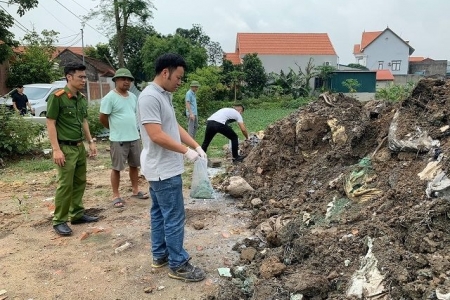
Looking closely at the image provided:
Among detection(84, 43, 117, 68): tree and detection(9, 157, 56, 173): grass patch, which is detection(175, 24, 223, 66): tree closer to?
detection(84, 43, 117, 68): tree

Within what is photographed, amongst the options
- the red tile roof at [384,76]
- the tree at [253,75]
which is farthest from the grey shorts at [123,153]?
the red tile roof at [384,76]

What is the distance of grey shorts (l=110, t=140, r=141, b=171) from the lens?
5.06 metres

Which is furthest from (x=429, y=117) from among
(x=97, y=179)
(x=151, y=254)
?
(x=97, y=179)

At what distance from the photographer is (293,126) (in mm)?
6207

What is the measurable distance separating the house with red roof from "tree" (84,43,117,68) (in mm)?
11430

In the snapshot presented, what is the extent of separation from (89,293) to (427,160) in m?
3.21

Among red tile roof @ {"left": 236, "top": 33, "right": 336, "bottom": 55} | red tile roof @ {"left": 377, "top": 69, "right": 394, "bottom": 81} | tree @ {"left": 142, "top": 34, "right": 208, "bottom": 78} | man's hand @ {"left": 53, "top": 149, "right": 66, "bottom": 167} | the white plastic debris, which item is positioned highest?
red tile roof @ {"left": 236, "top": 33, "right": 336, "bottom": 55}

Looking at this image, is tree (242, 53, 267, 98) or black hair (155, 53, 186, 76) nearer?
black hair (155, 53, 186, 76)

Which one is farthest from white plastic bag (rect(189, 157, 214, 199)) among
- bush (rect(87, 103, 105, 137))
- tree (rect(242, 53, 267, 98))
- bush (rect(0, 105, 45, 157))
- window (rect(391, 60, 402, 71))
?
window (rect(391, 60, 402, 71))

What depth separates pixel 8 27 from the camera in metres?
10.6

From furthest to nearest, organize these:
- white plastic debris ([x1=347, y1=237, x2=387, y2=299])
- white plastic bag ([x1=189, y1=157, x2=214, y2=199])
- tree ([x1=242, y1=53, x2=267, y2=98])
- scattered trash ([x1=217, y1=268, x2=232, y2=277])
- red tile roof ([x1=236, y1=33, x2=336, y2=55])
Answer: red tile roof ([x1=236, y1=33, x2=336, y2=55]), tree ([x1=242, y1=53, x2=267, y2=98]), white plastic bag ([x1=189, y1=157, x2=214, y2=199]), scattered trash ([x1=217, y1=268, x2=232, y2=277]), white plastic debris ([x1=347, y1=237, x2=387, y2=299])

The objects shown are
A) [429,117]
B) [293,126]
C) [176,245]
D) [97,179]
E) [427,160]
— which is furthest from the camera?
[97,179]

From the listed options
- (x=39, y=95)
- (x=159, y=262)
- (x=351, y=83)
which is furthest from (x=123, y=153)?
(x=351, y=83)

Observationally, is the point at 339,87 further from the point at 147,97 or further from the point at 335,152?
the point at 147,97
